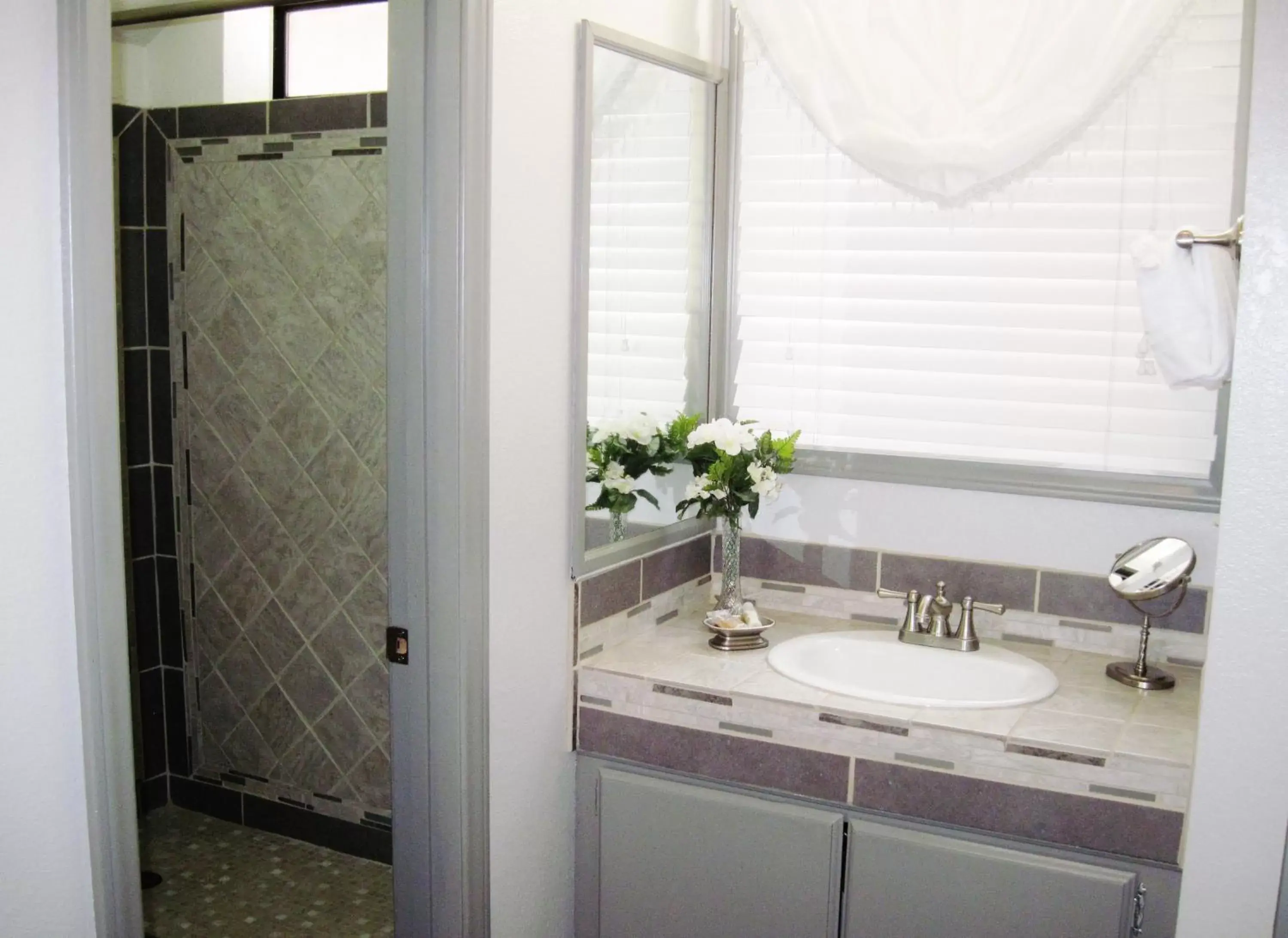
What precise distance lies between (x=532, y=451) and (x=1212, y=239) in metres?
1.18

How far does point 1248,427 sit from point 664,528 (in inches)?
51.7

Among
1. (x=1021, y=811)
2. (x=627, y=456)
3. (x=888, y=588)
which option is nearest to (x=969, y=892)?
(x=1021, y=811)

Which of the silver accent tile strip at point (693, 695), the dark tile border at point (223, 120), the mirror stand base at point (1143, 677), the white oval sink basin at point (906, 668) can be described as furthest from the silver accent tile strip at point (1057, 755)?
the dark tile border at point (223, 120)

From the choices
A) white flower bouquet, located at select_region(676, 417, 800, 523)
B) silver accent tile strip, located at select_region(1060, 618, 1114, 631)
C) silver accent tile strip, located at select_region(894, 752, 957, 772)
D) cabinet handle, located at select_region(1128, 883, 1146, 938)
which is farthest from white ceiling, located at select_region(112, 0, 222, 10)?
cabinet handle, located at select_region(1128, 883, 1146, 938)

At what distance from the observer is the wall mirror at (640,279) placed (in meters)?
2.24

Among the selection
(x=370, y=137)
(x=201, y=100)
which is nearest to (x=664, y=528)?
(x=370, y=137)

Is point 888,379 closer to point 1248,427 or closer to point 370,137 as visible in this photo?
point 1248,427

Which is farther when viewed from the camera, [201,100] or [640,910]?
[201,100]

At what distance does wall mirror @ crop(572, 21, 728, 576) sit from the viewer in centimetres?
224

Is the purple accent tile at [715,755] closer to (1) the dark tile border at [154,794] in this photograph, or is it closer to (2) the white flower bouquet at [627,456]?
(2) the white flower bouquet at [627,456]

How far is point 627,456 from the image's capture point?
7.99 ft

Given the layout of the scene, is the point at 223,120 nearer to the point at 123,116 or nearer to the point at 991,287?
the point at 123,116

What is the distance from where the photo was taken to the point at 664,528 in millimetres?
2584

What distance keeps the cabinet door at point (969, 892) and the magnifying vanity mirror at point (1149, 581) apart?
47 centimetres
